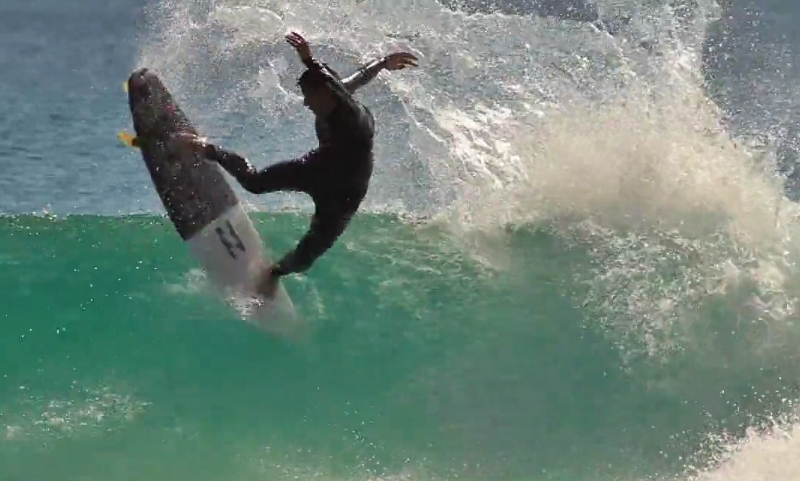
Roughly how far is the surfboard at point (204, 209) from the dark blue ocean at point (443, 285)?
269 millimetres

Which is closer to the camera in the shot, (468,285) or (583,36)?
(468,285)

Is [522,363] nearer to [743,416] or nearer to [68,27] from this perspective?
[743,416]

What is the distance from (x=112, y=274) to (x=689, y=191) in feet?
15.2

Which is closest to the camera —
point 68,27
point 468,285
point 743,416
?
point 743,416

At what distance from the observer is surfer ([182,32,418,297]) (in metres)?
5.71

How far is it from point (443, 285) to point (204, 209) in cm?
193

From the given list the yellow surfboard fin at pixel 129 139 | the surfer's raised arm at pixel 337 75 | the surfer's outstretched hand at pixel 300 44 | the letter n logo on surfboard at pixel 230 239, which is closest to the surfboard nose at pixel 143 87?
the yellow surfboard fin at pixel 129 139

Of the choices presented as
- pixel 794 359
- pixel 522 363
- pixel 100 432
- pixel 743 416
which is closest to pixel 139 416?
pixel 100 432

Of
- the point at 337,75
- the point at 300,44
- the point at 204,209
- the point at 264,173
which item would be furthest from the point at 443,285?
the point at 300,44

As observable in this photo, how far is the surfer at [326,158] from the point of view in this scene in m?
5.71

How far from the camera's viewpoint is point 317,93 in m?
5.70

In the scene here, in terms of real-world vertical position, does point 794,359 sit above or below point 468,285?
above

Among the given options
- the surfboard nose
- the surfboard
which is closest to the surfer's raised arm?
the surfboard

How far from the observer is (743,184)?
877 cm
